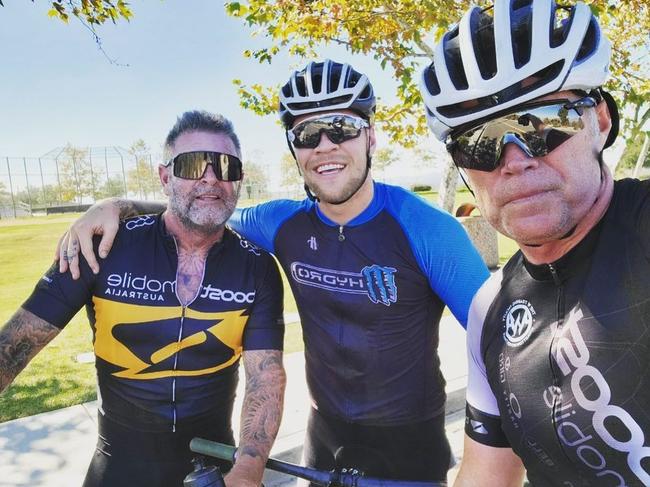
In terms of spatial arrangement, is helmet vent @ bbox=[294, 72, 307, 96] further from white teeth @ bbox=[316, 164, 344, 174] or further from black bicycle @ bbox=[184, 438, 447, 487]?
black bicycle @ bbox=[184, 438, 447, 487]

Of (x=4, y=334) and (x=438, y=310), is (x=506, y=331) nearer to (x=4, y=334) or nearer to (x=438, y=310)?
(x=438, y=310)

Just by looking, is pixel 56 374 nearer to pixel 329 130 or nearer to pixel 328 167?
pixel 328 167

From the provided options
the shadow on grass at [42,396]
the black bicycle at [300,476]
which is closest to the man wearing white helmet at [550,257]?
the black bicycle at [300,476]

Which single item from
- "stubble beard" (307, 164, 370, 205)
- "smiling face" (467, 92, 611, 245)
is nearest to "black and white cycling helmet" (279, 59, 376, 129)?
"stubble beard" (307, 164, 370, 205)

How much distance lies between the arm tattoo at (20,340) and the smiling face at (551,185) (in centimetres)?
242

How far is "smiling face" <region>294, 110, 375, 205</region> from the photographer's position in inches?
102

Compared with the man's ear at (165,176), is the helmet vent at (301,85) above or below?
above

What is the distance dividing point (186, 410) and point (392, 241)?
153 cm

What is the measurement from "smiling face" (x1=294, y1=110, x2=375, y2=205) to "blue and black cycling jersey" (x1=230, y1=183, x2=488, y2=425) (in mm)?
164

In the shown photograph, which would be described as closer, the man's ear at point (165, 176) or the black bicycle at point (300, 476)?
the black bicycle at point (300, 476)

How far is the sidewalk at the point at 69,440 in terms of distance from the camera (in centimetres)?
360

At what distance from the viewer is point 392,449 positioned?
8.21 feet

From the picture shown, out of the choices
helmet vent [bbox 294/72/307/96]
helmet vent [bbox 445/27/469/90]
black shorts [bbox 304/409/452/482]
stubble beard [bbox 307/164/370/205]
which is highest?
helmet vent [bbox 294/72/307/96]

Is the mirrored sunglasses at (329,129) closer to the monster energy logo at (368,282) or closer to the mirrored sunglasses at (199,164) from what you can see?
the mirrored sunglasses at (199,164)
